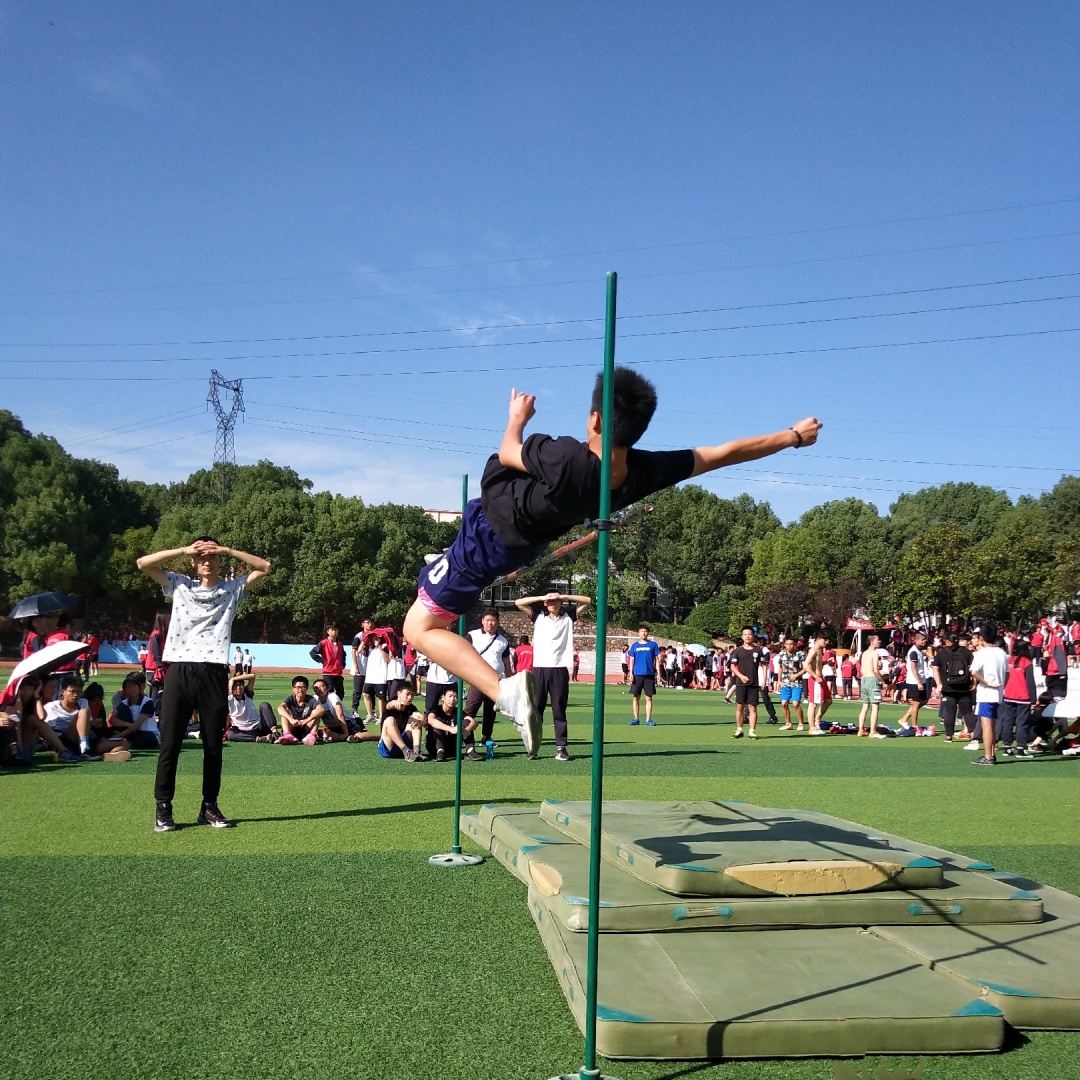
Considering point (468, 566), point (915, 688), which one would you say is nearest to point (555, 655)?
point (468, 566)

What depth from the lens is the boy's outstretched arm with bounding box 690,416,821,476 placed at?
4074 millimetres

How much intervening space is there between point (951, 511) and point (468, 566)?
81266 millimetres

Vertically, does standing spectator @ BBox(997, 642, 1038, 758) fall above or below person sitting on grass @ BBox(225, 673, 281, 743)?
above

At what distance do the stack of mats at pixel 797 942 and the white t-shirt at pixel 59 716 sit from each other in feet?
30.5

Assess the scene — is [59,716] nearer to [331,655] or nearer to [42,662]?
[42,662]

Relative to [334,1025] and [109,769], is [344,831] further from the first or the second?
[109,769]

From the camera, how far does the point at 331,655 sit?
16422mm

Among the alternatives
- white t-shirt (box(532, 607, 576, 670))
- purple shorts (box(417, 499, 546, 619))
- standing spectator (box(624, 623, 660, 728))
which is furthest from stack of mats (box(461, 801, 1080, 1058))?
standing spectator (box(624, 623, 660, 728))

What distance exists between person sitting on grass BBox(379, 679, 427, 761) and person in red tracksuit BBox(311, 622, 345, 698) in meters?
2.57

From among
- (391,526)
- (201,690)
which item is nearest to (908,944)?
(201,690)

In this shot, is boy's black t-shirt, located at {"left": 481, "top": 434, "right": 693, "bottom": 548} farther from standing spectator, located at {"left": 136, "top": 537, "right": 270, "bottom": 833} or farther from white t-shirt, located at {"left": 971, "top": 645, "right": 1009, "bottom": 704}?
white t-shirt, located at {"left": 971, "top": 645, "right": 1009, "bottom": 704}

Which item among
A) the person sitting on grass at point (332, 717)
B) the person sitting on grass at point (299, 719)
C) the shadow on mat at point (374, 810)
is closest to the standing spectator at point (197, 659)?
the shadow on mat at point (374, 810)

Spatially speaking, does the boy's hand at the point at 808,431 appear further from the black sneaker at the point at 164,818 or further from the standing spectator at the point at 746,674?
the standing spectator at the point at 746,674

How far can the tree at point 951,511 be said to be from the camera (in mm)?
74125
